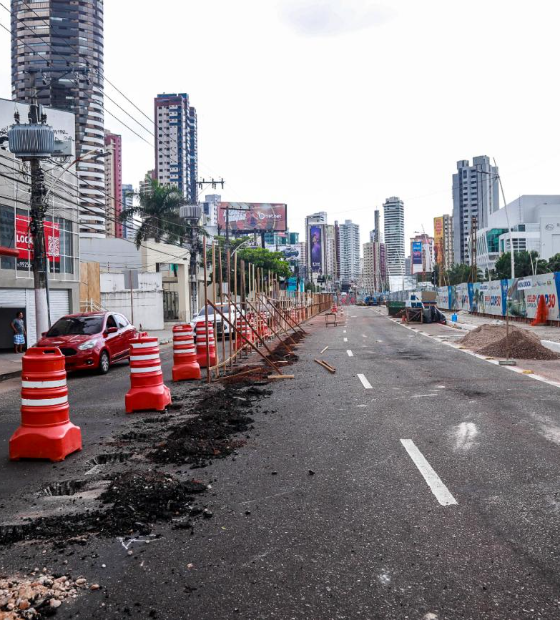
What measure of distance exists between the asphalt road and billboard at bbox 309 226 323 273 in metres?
145

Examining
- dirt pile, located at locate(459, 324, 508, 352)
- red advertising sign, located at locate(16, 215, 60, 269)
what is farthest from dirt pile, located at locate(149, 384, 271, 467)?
red advertising sign, located at locate(16, 215, 60, 269)

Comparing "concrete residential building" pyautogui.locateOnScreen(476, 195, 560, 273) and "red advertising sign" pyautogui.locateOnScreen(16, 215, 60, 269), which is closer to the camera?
"red advertising sign" pyautogui.locateOnScreen(16, 215, 60, 269)

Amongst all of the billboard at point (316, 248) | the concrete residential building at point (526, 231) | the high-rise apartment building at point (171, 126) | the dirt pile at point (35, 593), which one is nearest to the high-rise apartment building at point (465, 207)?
the concrete residential building at point (526, 231)

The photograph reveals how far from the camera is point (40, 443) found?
696cm

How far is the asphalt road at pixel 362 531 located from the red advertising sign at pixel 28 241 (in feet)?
57.1

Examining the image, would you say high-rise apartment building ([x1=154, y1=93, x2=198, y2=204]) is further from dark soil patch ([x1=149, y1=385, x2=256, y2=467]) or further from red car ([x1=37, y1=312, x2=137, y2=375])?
dark soil patch ([x1=149, y1=385, x2=256, y2=467])

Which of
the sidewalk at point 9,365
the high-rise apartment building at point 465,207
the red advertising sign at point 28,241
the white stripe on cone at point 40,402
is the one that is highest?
the high-rise apartment building at point 465,207

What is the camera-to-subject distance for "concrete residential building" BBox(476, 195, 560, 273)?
136m

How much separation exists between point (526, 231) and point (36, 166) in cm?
13887

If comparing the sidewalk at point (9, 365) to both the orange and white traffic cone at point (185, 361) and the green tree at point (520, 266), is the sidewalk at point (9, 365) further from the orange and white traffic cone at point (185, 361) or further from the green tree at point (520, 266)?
the green tree at point (520, 266)

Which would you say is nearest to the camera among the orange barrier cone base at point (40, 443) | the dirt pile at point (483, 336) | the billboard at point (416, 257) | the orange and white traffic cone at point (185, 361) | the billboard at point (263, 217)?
the orange barrier cone base at point (40, 443)

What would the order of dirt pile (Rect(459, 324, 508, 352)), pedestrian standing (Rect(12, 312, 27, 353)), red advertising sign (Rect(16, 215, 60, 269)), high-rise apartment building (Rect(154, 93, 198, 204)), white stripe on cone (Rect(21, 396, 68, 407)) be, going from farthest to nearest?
high-rise apartment building (Rect(154, 93, 198, 204))
red advertising sign (Rect(16, 215, 60, 269))
pedestrian standing (Rect(12, 312, 27, 353))
dirt pile (Rect(459, 324, 508, 352))
white stripe on cone (Rect(21, 396, 68, 407))

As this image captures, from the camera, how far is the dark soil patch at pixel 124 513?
15.2ft

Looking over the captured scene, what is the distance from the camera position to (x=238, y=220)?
343 feet
